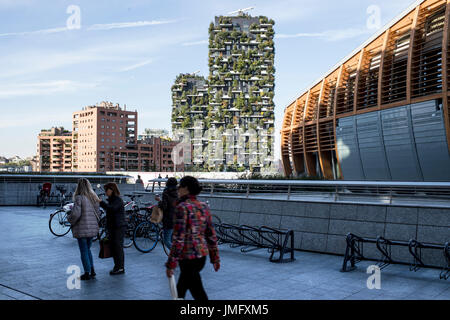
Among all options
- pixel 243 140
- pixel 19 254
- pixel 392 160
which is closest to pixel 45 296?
pixel 19 254

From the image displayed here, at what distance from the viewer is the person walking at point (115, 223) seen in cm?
816

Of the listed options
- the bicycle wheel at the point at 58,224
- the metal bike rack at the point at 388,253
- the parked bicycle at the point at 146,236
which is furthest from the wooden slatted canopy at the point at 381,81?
the bicycle wheel at the point at 58,224

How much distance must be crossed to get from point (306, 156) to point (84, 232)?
122ft

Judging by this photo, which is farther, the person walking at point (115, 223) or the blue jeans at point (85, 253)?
the person walking at point (115, 223)

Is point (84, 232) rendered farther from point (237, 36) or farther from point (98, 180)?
point (237, 36)

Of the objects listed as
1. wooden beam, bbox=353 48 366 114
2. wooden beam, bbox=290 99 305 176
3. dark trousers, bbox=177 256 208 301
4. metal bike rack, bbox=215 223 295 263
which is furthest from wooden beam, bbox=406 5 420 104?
dark trousers, bbox=177 256 208 301

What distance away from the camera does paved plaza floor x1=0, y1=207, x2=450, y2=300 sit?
22.5ft

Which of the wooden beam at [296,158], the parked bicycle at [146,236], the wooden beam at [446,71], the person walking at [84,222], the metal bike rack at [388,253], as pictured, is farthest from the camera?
the wooden beam at [296,158]

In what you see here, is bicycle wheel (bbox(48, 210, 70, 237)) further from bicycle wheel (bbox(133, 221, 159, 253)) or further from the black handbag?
the black handbag

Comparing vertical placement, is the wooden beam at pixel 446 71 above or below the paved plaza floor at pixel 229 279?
above

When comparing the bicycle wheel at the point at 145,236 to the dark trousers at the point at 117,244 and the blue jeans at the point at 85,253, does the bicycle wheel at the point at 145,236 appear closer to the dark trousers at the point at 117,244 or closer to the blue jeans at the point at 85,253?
the dark trousers at the point at 117,244

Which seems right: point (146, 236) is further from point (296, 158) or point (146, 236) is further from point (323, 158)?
point (296, 158)

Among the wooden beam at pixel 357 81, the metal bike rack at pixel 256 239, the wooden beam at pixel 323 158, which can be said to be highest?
the wooden beam at pixel 357 81

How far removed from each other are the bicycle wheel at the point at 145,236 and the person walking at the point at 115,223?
2471 millimetres
